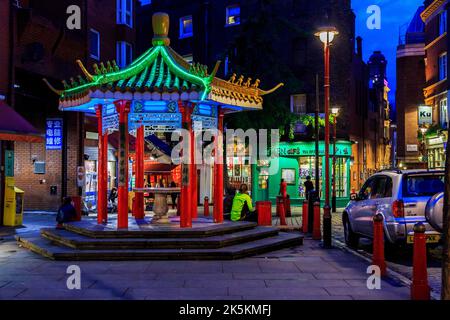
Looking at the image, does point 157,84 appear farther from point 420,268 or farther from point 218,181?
point 420,268

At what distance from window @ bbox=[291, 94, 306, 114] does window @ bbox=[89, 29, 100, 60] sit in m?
12.7

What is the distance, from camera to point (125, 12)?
1067 inches

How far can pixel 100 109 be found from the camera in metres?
14.4

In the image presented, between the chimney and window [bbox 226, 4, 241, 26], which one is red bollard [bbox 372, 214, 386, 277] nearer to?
window [bbox 226, 4, 241, 26]

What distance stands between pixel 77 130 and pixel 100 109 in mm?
9128

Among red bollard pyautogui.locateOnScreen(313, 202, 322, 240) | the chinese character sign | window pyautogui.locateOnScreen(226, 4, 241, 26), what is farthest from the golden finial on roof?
window pyautogui.locateOnScreen(226, 4, 241, 26)

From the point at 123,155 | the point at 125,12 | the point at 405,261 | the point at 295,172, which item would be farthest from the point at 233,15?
the point at 405,261

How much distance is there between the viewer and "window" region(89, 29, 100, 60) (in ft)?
80.4

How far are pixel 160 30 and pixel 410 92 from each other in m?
32.1
